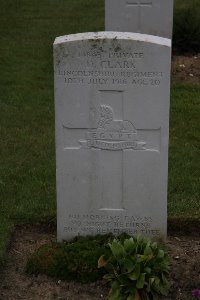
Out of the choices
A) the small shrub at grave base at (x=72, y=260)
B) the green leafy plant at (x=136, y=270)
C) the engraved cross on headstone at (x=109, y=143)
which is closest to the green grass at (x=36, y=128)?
the small shrub at grave base at (x=72, y=260)

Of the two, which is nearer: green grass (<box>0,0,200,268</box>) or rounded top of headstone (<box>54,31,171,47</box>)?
rounded top of headstone (<box>54,31,171,47</box>)

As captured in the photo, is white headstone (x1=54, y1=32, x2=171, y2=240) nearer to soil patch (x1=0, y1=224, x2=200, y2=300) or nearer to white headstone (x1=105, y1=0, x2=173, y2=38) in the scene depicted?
soil patch (x1=0, y1=224, x2=200, y2=300)

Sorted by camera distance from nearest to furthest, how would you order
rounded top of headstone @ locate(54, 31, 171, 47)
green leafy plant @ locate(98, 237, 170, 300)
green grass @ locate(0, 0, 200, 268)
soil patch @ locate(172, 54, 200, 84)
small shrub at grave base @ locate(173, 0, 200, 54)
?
green leafy plant @ locate(98, 237, 170, 300) < rounded top of headstone @ locate(54, 31, 171, 47) < green grass @ locate(0, 0, 200, 268) < soil patch @ locate(172, 54, 200, 84) < small shrub at grave base @ locate(173, 0, 200, 54)

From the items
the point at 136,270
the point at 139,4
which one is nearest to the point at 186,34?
the point at 139,4

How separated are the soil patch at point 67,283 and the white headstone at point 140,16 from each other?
20.2 feet

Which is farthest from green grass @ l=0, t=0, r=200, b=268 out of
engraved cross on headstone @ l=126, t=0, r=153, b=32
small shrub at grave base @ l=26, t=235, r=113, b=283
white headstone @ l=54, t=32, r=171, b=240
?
engraved cross on headstone @ l=126, t=0, r=153, b=32

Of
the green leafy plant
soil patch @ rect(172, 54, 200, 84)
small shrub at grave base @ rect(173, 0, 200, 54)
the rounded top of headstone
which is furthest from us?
small shrub at grave base @ rect(173, 0, 200, 54)

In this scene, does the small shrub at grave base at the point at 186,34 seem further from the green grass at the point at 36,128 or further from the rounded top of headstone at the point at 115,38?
the rounded top of headstone at the point at 115,38

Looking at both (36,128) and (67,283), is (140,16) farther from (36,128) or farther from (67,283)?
(67,283)

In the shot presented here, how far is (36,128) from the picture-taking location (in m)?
8.52

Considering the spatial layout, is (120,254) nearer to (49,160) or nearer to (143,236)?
(143,236)

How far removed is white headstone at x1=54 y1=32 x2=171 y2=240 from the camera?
194 inches

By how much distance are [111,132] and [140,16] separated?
6.43 meters

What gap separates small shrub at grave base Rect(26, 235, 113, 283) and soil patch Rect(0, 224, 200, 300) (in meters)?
0.05
